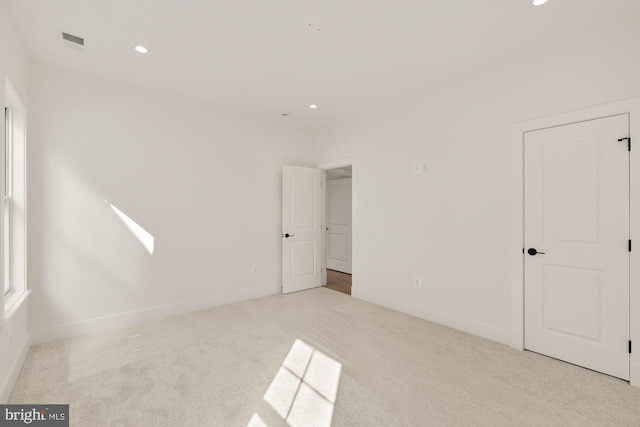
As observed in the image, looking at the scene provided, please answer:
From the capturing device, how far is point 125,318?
349 centimetres

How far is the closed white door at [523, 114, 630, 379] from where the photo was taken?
2.41 m

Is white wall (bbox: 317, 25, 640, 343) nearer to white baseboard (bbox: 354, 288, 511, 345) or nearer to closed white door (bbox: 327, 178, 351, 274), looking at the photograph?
white baseboard (bbox: 354, 288, 511, 345)

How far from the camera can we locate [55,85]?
310cm

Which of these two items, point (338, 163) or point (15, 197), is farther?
point (338, 163)

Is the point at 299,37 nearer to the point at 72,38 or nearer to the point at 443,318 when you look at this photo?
the point at 72,38

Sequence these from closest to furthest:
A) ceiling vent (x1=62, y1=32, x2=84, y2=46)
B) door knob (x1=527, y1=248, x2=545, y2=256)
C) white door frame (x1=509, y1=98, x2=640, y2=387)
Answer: white door frame (x1=509, y1=98, x2=640, y2=387) → ceiling vent (x1=62, y1=32, x2=84, y2=46) → door knob (x1=527, y1=248, x2=545, y2=256)

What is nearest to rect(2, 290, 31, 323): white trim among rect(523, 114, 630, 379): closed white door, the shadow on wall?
the shadow on wall

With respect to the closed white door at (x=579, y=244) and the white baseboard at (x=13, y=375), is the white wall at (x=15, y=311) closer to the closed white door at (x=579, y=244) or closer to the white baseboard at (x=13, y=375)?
the white baseboard at (x=13, y=375)

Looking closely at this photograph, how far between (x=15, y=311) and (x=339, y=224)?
17.7 ft

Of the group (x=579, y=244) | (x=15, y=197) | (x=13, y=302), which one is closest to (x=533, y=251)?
(x=579, y=244)

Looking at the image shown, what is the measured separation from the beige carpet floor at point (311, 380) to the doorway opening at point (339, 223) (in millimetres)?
3295

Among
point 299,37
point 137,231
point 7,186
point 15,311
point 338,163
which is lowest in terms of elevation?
point 15,311

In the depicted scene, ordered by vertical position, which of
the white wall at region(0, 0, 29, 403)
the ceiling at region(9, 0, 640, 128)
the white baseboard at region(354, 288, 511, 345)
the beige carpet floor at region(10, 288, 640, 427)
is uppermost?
the ceiling at region(9, 0, 640, 128)

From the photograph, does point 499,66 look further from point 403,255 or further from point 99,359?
point 99,359
